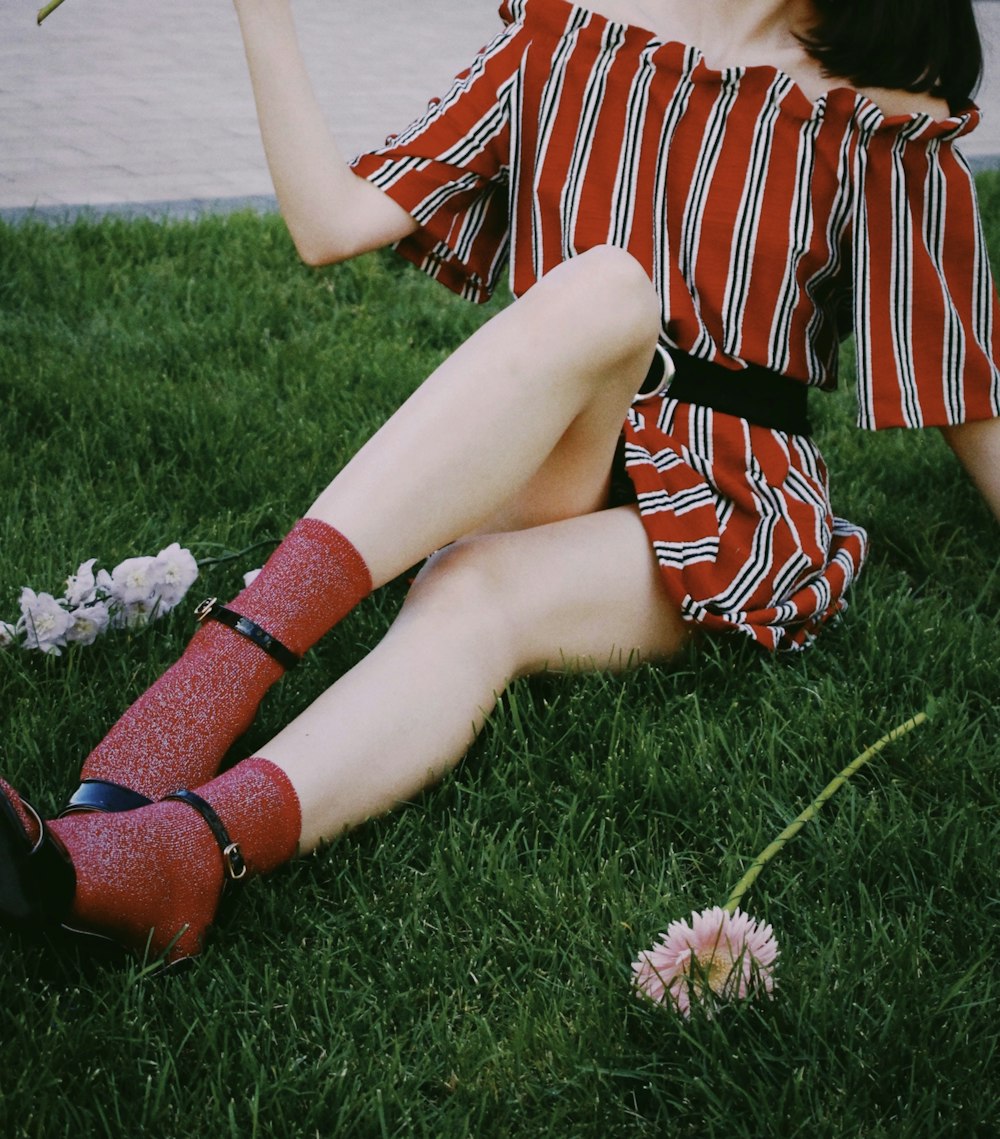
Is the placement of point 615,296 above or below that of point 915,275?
above

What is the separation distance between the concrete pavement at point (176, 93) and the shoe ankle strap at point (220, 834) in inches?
107

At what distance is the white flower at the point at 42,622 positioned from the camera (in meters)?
1.70

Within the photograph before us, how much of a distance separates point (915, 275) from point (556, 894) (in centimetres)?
98

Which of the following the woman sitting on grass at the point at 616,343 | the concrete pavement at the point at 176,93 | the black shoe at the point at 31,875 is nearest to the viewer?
the black shoe at the point at 31,875

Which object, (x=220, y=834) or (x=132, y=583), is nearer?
(x=220, y=834)

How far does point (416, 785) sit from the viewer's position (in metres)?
1.49

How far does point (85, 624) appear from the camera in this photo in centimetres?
174

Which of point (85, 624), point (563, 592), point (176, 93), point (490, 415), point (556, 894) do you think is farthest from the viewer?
point (176, 93)

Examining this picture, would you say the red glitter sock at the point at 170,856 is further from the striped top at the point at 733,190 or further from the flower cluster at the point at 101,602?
the striped top at the point at 733,190

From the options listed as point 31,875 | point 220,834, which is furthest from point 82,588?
point 31,875

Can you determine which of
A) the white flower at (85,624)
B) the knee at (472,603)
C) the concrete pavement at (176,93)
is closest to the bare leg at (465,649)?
the knee at (472,603)

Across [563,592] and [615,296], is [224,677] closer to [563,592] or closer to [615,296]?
[563,592]

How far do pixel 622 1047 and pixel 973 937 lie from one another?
0.40 metres

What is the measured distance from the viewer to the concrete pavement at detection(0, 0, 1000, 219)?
4148mm
